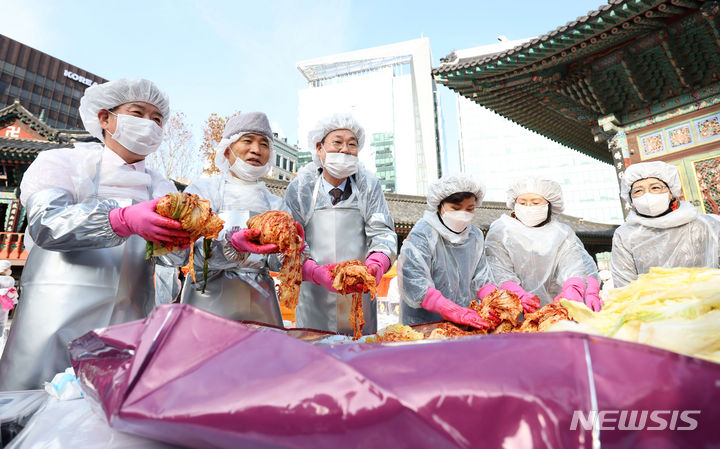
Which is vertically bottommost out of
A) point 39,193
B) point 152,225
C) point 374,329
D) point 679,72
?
point 374,329

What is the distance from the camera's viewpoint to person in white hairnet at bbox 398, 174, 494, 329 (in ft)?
9.45

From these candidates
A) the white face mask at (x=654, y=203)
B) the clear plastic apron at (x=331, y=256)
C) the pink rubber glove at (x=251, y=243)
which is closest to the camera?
the pink rubber glove at (x=251, y=243)

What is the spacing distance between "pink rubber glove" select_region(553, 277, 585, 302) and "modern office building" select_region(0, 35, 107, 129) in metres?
46.3

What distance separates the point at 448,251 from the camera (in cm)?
305

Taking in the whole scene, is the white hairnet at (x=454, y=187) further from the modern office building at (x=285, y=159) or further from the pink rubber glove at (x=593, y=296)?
the modern office building at (x=285, y=159)

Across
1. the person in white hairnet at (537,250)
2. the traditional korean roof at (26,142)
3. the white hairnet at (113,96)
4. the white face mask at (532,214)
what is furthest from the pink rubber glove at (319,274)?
the traditional korean roof at (26,142)

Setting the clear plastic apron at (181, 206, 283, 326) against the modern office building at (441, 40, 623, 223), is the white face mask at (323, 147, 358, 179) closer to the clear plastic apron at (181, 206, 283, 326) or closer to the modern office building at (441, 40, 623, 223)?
the clear plastic apron at (181, 206, 283, 326)

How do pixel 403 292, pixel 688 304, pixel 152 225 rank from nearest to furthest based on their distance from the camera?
pixel 688 304 → pixel 152 225 → pixel 403 292

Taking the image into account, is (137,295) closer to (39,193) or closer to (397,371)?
(39,193)

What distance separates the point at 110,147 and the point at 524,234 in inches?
130

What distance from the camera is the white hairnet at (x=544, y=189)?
11.4ft

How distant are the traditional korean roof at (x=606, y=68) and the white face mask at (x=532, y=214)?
4.94 metres

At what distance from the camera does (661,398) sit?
478 millimetres

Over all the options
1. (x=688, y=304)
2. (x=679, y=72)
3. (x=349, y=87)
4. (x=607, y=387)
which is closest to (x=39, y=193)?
(x=607, y=387)
